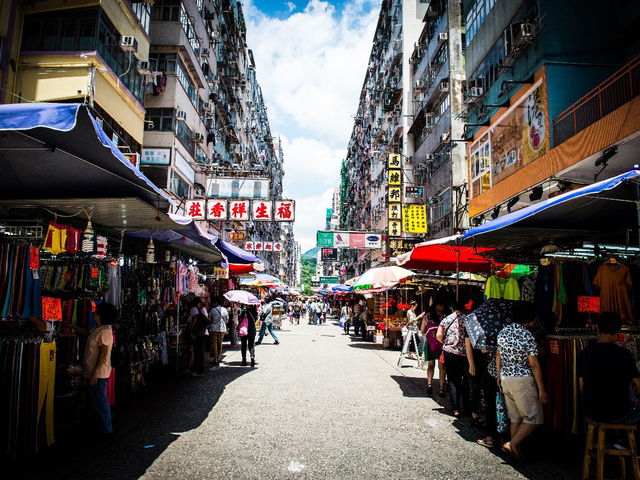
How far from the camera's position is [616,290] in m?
5.21

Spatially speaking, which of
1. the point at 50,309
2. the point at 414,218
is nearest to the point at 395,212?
the point at 414,218

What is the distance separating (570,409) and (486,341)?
112cm

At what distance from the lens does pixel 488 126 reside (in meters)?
15.8

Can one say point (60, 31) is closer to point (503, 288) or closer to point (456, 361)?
point (503, 288)

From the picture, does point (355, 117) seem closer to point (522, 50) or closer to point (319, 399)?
point (522, 50)

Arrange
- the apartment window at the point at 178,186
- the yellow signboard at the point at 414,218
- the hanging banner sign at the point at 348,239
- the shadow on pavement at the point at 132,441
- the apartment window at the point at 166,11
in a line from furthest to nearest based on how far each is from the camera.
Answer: the hanging banner sign at the point at 348,239
the yellow signboard at the point at 414,218
the apartment window at the point at 166,11
the apartment window at the point at 178,186
the shadow on pavement at the point at 132,441

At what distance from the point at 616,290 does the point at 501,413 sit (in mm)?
2003

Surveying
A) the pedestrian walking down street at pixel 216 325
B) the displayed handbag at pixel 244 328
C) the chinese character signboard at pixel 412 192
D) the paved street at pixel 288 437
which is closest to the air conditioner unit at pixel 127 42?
the pedestrian walking down street at pixel 216 325

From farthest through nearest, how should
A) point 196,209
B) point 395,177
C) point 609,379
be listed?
point 395,177
point 196,209
point 609,379

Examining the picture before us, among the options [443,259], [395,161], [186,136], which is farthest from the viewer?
[395,161]

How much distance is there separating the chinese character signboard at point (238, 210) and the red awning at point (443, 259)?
8.91m

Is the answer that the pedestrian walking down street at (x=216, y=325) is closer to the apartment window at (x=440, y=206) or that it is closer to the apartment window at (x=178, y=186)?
the apartment window at (x=178, y=186)

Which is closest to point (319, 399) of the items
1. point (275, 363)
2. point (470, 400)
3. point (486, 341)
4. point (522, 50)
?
point (470, 400)

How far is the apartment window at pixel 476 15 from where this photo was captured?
1608cm
